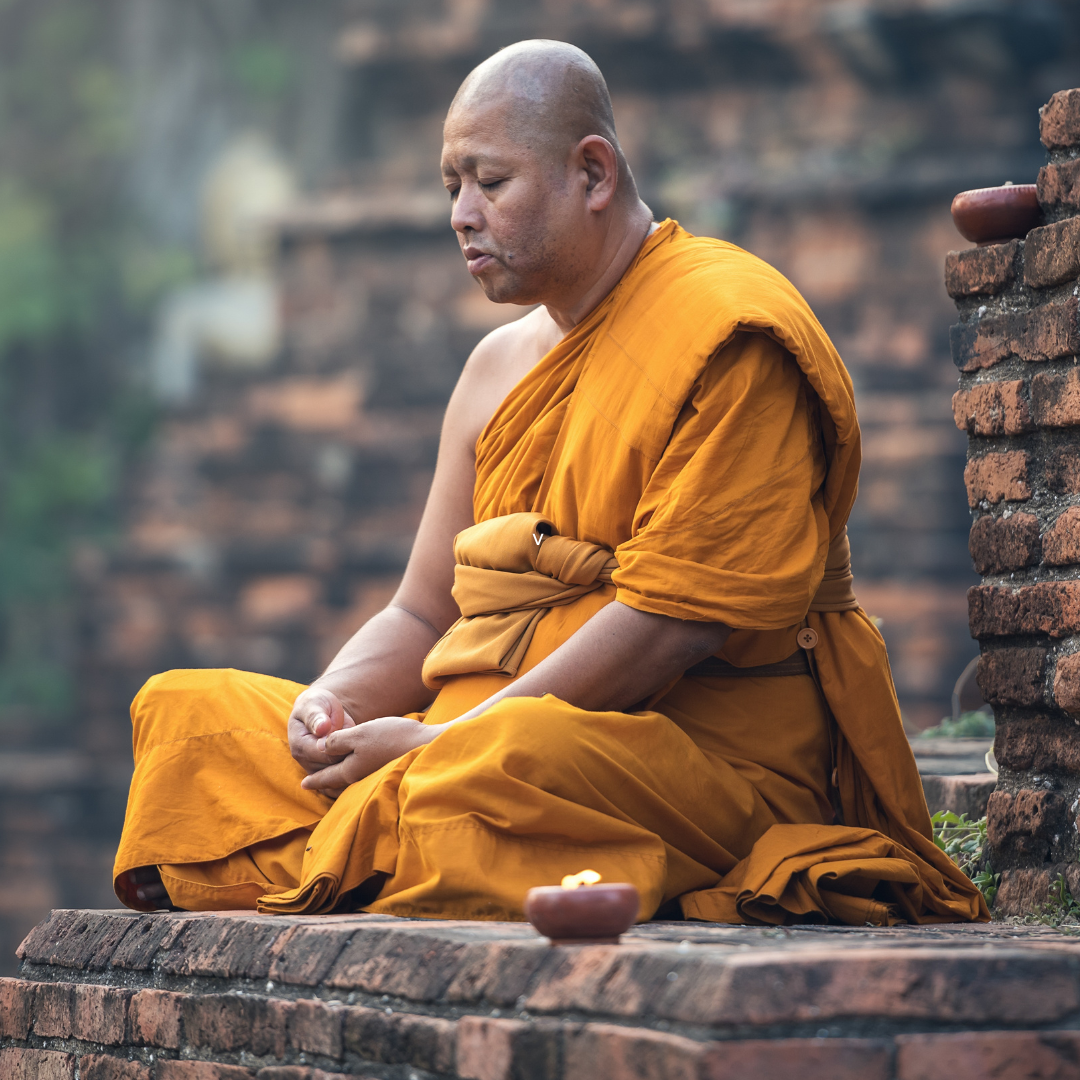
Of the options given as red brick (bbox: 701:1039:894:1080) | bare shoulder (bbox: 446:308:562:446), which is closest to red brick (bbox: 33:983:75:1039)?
bare shoulder (bbox: 446:308:562:446)

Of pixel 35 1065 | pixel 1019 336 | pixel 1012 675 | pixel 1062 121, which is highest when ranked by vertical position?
pixel 1062 121

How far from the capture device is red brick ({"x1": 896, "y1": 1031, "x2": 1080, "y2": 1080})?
188 centimetres

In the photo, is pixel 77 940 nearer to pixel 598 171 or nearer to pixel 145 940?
pixel 145 940

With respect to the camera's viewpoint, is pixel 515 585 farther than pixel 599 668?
Yes

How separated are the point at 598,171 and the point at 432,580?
820 mm

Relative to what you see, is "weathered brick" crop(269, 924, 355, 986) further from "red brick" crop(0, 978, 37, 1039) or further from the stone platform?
"red brick" crop(0, 978, 37, 1039)

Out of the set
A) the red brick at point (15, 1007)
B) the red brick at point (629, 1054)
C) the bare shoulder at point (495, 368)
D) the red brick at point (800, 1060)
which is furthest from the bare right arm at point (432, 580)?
the red brick at point (800, 1060)

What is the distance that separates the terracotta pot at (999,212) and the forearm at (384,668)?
1.19 meters

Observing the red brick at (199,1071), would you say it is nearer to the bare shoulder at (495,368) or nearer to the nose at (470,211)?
the bare shoulder at (495,368)

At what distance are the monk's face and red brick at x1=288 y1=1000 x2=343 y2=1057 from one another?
1.14 m

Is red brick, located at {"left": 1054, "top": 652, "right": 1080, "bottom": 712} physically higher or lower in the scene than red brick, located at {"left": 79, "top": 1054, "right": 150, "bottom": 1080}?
higher

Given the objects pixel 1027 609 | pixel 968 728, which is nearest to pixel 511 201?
pixel 1027 609

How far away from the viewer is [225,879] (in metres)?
2.83

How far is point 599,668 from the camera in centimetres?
256
